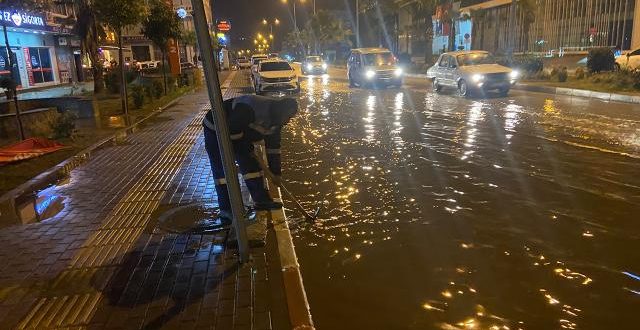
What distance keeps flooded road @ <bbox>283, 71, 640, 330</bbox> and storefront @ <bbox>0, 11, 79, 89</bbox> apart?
21.4 meters

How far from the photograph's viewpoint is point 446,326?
3631 mm

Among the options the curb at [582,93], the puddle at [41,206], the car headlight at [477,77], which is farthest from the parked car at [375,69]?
the puddle at [41,206]

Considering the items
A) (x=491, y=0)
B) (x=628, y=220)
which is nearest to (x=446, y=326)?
(x=628, y=220)

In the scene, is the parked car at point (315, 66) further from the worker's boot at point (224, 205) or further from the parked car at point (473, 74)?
the worker's boot at point (224, 205)

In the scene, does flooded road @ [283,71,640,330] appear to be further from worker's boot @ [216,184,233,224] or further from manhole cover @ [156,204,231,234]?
manhole cover @ [156,204,231,234]

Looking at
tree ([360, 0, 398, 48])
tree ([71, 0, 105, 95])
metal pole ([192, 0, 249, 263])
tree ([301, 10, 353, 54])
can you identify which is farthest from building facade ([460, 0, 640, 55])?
tree ([301, 10, 353, 54])

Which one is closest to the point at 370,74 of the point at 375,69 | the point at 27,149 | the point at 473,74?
the point at 375,69

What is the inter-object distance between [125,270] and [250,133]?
1.88 meters

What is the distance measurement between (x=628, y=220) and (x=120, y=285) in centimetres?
507

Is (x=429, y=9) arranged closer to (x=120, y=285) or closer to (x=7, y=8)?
(x=7, y=8)

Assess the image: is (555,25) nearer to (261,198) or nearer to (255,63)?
(255,63)

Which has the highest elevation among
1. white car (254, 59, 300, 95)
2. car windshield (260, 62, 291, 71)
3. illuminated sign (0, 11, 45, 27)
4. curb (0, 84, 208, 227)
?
illuminated sign (0, 11, 45, 27)

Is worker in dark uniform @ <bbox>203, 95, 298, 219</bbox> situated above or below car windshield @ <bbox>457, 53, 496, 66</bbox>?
below

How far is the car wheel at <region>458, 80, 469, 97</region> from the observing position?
18231mm
